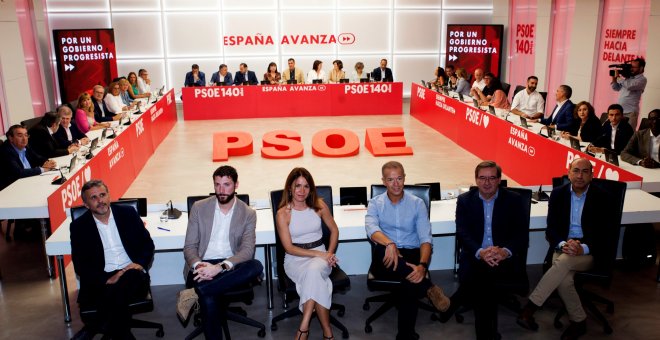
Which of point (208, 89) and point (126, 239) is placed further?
point (208, 89)

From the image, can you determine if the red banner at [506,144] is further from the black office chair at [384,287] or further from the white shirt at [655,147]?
the black office chair at [384,287]

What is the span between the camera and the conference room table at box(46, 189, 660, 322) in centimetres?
457

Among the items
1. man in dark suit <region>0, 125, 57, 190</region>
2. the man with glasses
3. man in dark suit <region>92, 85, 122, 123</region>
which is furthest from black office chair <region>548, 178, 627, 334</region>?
Answer: man in dark suit <region>92, 85, 122, 123</region>

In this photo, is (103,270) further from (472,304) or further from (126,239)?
(472,304)

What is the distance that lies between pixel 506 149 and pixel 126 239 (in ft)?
19.5

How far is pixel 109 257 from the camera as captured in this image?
4.17 m

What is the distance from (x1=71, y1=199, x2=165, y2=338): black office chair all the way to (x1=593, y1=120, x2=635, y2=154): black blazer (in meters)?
5.11

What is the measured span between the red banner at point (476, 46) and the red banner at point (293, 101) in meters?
2.13

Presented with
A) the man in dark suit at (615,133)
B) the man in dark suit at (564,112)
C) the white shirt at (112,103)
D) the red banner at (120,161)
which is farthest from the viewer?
the white shirt at (112,103)

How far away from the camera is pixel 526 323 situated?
173 inches

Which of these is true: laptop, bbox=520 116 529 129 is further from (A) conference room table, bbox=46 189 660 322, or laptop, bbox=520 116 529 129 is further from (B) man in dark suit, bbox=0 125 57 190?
(B) man in dark suit, bbox=0 125 57 190

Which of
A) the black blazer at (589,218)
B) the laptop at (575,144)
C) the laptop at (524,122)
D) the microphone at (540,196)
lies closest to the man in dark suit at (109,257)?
the black blazer at (589,218)

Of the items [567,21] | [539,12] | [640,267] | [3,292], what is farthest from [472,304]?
[539,12]

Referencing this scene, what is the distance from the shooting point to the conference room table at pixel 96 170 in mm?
5367
